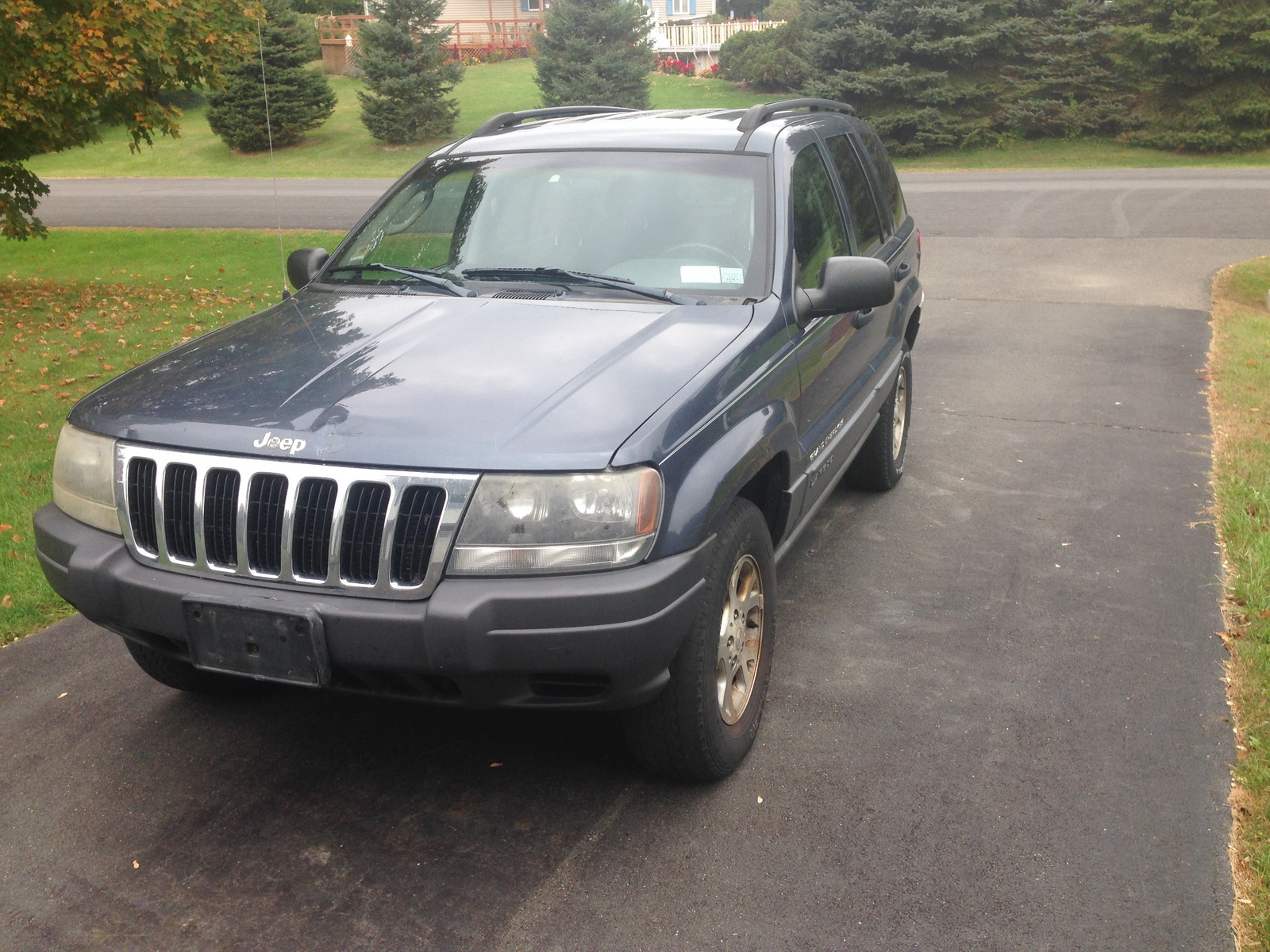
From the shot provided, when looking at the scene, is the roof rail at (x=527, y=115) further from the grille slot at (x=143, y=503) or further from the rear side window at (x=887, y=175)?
the grille slot at (x=143, y=503)

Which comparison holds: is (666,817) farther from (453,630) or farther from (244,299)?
→ (244,299)

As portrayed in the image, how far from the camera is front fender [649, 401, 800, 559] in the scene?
10.4 ft

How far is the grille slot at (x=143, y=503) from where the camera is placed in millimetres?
3324

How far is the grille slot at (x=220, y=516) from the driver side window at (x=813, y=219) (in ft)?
7.23

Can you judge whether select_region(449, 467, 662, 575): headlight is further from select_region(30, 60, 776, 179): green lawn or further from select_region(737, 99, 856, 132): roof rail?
select_region(30, 60, 776, 179): green lawn

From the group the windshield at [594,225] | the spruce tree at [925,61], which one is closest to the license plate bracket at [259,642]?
the windshield at [594,225]

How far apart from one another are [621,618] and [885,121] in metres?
28.8

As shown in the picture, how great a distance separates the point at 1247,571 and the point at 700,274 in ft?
9.44

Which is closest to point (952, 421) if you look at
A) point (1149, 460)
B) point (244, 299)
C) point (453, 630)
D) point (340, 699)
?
point (1149, 460)

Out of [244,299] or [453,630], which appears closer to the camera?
[453,630]

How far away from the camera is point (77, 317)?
1180 centimetres

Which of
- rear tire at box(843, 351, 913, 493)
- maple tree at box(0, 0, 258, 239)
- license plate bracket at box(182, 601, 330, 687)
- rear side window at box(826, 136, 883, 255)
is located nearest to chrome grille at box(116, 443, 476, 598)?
→ license plate bracket at box(182, 601, 330, 687)

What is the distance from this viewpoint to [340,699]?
14.0 ft

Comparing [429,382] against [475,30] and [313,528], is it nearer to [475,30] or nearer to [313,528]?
[313,528]
